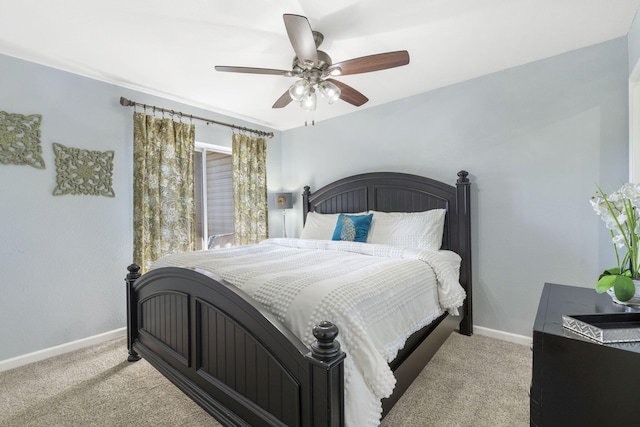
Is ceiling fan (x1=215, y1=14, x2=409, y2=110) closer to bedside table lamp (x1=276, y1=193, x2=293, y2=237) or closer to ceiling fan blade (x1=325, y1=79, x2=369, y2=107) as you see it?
ceiling fan blade (x1=325, y1=79, x2=369, y2=107)

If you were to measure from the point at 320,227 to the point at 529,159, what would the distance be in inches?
83.2

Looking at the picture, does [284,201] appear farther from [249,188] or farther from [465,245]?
[465,245]

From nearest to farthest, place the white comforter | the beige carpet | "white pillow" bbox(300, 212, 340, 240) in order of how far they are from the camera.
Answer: the white comforter, the beige carpet, "white pillow" bbox(300, 212, 340, 240)

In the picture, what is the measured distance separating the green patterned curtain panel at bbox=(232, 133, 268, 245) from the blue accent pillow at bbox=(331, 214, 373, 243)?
1.45 m

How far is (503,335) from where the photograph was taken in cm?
267

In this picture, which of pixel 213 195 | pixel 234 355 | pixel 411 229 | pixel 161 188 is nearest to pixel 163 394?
pixel 234 355

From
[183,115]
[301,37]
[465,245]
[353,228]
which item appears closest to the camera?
[301,37]

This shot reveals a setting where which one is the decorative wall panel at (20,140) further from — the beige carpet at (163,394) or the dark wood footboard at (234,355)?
Result: the beige carpet at (163,394)

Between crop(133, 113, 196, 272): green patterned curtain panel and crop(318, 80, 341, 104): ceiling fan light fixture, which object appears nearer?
crop(318, 80, 341, 104): ceiling fan light fixture

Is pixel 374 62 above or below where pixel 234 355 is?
above

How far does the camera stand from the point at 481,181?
2795mm

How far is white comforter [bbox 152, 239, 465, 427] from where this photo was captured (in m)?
1.25

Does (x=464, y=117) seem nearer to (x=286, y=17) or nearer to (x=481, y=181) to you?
(x=481, y=181)

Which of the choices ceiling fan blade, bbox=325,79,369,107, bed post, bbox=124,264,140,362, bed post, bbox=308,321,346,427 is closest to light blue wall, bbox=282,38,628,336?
ceiling fan blade, bbox=325,79,369,107
